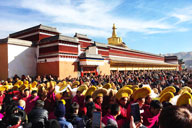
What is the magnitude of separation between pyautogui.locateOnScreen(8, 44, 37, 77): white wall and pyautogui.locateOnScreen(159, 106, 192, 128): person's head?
→ 2118cm

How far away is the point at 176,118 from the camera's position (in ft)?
4.52

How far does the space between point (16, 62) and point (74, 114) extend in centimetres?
1944

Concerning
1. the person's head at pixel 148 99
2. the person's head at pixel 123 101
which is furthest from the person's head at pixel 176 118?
the person's head at pixel 148 99

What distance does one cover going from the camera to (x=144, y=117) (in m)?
3.32

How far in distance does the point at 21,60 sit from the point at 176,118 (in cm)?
2225

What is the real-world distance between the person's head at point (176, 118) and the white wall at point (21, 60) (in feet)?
69.5

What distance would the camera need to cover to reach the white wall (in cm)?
1968

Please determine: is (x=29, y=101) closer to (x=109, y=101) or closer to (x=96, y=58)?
(x=109, y=101)

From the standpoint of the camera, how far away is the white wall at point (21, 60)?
19.7 m

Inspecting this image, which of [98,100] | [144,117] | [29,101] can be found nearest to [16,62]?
[29,101]

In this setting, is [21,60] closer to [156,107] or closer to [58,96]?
[58,96]

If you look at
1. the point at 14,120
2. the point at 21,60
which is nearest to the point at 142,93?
the point at 14,120

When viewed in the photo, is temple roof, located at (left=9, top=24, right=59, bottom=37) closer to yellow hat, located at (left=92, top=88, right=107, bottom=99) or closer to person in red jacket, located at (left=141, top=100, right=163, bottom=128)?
yellow hat, located at (left=92, top=88, right=107, bottom=99)

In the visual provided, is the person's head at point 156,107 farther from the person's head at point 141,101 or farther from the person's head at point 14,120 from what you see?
the person's head at point 14,120
